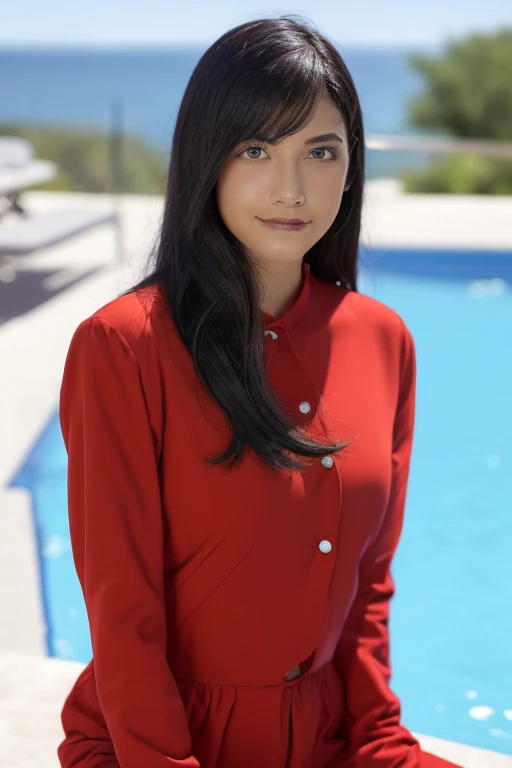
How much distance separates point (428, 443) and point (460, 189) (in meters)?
11.7

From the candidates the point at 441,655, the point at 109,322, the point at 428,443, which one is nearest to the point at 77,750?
the point at 109,322

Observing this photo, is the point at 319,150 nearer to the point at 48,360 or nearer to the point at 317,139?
the point at 317,139

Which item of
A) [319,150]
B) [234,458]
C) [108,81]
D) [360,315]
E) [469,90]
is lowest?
[234,458]

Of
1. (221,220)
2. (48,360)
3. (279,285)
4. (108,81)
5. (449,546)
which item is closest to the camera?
(221,220)

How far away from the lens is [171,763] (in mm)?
1270

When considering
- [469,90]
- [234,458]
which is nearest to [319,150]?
[234,458]

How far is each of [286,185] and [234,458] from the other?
375mm

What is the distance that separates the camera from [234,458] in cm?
130

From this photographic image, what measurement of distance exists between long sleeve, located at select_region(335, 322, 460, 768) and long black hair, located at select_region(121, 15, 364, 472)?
→ 238 mm

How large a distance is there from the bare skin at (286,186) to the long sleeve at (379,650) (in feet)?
1.07

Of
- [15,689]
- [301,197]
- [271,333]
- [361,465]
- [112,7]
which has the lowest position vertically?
[15,689]

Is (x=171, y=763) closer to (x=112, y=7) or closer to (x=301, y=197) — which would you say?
(x=301, y=197)

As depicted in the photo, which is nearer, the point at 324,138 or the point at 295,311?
the point at 324,138

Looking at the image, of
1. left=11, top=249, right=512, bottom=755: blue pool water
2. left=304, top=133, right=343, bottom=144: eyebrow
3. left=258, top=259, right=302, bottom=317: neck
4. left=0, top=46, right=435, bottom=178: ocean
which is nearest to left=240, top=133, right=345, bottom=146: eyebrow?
left=304, top=133, right=343, bottom=144: eyebrow
